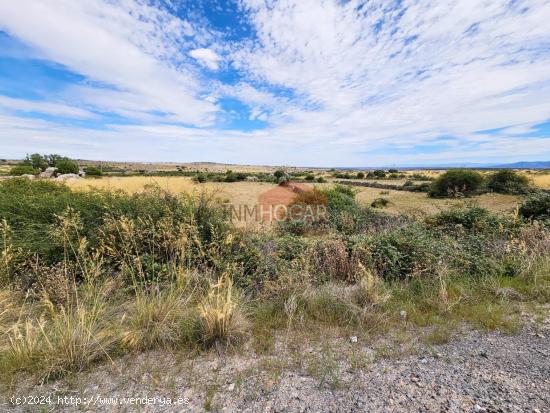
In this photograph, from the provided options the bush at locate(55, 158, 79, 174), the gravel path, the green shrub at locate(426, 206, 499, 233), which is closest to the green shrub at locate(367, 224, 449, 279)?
the gravel path

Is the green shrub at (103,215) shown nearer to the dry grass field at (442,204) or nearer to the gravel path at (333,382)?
the gravel path at (333,382)

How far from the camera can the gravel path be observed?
1908mm

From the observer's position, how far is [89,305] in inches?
113

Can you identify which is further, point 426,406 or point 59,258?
point 59,258

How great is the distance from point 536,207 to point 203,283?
10529 millimetres

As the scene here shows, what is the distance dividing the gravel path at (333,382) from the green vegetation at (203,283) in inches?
5.9

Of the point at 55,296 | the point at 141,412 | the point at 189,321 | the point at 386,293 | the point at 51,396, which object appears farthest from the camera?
the point at 386,293

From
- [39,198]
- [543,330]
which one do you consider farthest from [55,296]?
[543,330]

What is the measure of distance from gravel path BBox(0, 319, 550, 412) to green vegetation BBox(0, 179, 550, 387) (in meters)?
0.15

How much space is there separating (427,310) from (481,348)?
2.35 ft

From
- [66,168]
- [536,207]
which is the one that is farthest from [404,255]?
[66,168]

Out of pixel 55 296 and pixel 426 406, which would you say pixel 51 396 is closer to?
pixel 55 296

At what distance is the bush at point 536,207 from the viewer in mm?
8477

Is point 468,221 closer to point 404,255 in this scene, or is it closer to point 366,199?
point 404,255
